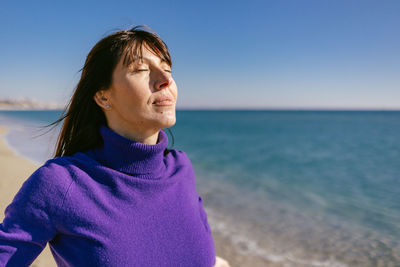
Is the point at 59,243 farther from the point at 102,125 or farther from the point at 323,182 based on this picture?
the point at 323,182

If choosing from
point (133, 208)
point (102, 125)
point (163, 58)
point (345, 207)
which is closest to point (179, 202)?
point (133, 208)

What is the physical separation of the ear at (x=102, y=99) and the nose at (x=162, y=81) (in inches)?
9.4

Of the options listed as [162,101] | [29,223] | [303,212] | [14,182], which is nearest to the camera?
[29,223]

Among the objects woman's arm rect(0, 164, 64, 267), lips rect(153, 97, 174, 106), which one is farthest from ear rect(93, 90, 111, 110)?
woman's arm rect(0, 164, 64, 267)

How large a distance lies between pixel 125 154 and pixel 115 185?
0.47 ft

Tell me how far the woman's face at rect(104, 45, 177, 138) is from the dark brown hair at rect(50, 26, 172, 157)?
0.04 m

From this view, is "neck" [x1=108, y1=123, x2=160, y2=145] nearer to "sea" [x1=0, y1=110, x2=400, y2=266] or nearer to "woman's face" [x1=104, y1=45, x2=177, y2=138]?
"woman's face" [x1=104, y1=45, x2=177, y2=138]

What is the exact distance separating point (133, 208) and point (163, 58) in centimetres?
70

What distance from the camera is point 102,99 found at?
126cm

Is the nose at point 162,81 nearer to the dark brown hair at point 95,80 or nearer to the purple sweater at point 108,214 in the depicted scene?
the dark brown hair at point 95,80

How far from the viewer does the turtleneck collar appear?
4.07 feet

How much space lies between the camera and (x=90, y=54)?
4.19ft

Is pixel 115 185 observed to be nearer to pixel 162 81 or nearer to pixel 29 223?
pixel 29 223

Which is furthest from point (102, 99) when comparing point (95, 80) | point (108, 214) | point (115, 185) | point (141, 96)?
point (108, 214)
